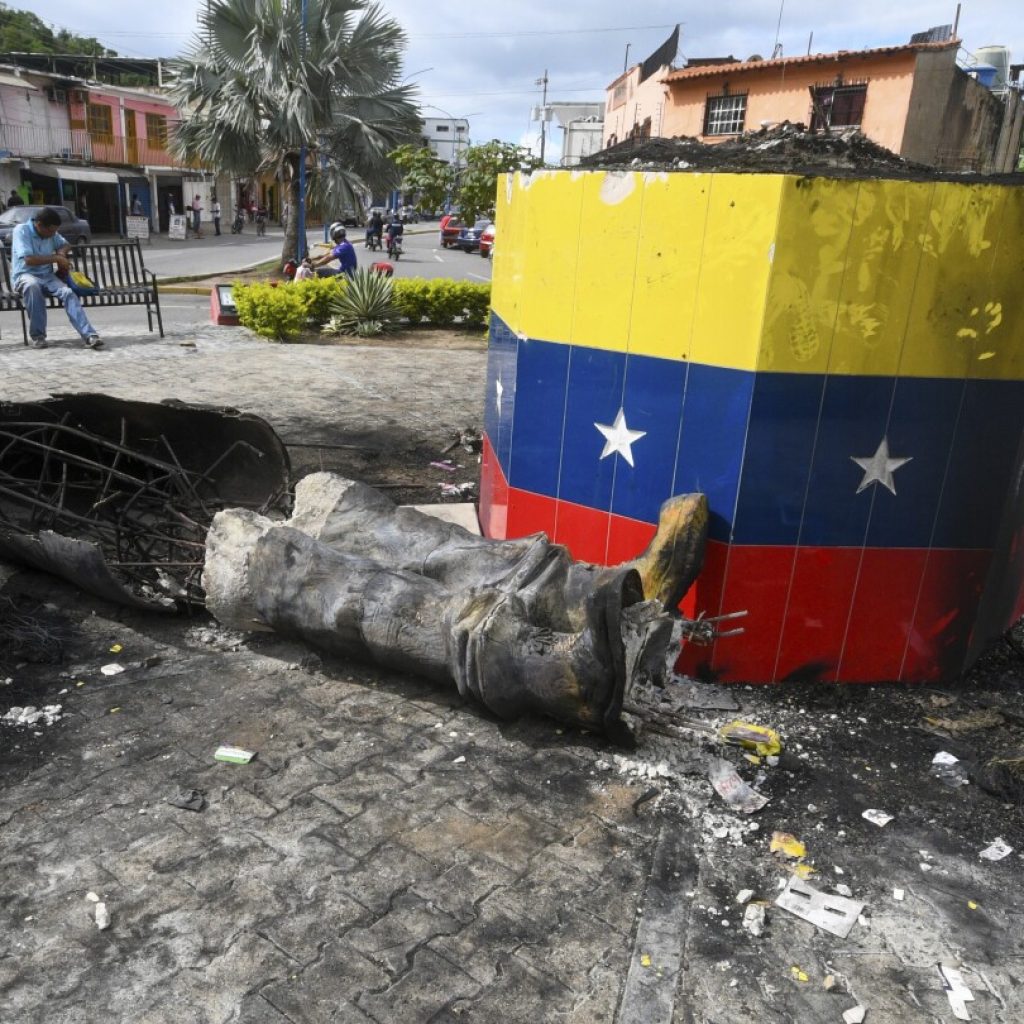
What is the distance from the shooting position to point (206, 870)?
275cm

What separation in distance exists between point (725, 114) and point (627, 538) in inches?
1011

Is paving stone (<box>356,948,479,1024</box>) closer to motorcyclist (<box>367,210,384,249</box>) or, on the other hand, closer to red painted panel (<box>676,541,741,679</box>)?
red painted panel (<box>676,541,741,679</box>)

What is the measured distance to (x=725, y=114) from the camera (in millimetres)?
26000

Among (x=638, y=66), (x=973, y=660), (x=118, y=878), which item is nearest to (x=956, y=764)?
(x=973, y=660)

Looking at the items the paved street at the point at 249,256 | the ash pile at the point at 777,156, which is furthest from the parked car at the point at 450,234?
the ash pile at the point at 777,156

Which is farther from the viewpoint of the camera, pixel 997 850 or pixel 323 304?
pixel 323 304

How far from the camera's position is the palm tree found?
15.6m

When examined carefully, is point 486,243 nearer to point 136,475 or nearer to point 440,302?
point 440,302

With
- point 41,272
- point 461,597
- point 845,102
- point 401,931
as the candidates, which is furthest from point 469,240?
point 401,931

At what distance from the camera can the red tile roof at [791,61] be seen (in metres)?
20.7

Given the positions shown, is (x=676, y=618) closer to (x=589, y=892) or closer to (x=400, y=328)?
(x=589, y=892)

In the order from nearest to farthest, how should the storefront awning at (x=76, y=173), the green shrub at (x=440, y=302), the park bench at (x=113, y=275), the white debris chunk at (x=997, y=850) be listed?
1. the white debris chunk at (x=997, y=850)
2. the park bench at (x=113, y=275)
3. the green shrub at (x=440, y=302)
4. the storefront awning at (x=76, y=173)

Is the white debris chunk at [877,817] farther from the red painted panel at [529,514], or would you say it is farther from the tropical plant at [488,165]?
the tropical plant at [488,165]

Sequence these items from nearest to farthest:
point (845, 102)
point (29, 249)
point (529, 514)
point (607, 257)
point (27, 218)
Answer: point (607, 257)
point (529, 514)
point (29, 249)
point (27, 218)
point (845, 102)
